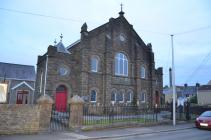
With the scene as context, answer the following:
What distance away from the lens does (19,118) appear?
42.2 feet

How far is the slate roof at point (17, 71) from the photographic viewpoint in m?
37.0

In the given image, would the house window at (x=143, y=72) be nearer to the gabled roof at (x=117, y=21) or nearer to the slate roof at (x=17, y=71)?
the gabled roof at (x=117, y=21)

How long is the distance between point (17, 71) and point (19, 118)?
2798 centimetres

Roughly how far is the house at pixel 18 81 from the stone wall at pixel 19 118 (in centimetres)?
2197

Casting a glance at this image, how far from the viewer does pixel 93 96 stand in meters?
25.4

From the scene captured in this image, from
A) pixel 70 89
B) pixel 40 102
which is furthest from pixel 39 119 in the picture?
pixel 70 89

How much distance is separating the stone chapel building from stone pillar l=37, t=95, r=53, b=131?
9125 mm

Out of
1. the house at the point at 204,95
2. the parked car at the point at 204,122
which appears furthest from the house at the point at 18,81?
the house at the point at 204,95

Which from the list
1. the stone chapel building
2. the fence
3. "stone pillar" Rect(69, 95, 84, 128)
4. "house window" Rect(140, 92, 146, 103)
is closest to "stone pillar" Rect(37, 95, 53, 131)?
"stone pillar" Rect(69, 95, 84, 128)

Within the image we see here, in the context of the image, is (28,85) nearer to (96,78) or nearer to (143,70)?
(96,78)

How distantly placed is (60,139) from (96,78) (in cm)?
1461

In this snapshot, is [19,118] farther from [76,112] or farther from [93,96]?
[93,96]

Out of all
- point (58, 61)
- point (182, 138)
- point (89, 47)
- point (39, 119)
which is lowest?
point (182, 138)

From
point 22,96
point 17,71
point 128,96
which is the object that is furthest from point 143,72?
point 17,71
